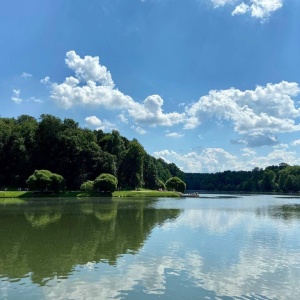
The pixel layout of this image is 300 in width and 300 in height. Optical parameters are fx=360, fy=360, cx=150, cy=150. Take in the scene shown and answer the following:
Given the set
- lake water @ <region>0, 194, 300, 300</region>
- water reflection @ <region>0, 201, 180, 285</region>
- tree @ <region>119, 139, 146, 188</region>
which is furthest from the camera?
tree @ <region>119, 139, 146, 188</region>

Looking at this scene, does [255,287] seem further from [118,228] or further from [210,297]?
[118,228]

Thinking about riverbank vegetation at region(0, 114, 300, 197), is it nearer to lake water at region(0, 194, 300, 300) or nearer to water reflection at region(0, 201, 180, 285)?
water reflection at region(0, 201, 180, 285)

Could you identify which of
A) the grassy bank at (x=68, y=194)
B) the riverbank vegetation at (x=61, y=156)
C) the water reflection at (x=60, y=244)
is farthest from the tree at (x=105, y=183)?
the water reflection at (x=60, y=244)

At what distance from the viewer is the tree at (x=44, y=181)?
86.9 metres

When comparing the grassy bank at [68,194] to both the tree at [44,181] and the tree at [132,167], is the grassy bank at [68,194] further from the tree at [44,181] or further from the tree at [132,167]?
the tree at [132,167]

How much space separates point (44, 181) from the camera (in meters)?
87.1

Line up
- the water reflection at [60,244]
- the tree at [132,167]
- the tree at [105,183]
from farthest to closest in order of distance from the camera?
the tree at [132,167], the tree at [105,183], the water reflection at [60,244]

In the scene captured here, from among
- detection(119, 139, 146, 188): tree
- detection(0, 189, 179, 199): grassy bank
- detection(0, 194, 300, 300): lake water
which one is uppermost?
detection(119, 139, 146, 188): tree

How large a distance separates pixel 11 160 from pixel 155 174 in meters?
57.5

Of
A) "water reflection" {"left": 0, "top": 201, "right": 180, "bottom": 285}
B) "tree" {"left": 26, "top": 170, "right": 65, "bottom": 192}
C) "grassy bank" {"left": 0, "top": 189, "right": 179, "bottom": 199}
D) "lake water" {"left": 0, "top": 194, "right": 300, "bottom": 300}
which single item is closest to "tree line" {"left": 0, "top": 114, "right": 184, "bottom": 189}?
"grassy bank" {"left": 0, "top": 189, "right": 179, "bottom": 199}

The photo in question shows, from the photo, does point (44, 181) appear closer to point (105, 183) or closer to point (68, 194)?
point (68, 194)

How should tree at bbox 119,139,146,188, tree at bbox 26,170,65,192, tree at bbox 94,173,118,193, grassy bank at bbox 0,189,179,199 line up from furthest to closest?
tree at bbox 119,139,146,188, tree at bbox 94,173,118,193, tree at bbox 26,170,65,192, grassy bank at bbox 0,189,179,199

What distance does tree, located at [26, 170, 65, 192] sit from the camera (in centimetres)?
8688

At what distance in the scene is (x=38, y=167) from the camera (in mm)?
111250
